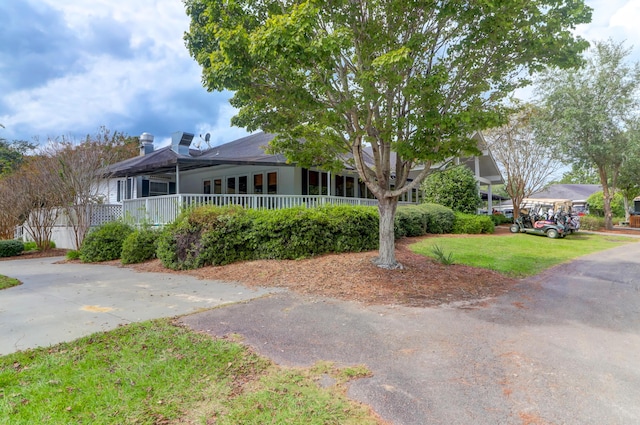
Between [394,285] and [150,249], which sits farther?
[150,249]

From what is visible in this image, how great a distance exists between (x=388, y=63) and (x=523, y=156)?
62.1ft

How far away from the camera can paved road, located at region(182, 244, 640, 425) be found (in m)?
2.68

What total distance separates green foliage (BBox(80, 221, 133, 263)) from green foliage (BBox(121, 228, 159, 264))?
0.97 metres

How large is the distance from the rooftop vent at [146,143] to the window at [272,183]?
364 inches

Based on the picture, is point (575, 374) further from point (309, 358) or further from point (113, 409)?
point (113, 409)

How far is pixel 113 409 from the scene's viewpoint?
2596 millimetres

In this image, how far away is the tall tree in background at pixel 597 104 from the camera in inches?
742

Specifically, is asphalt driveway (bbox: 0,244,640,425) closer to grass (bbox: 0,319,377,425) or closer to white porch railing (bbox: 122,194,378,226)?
grass (bbox: 0,319,377,425)

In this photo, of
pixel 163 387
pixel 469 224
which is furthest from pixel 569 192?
pixel 163 387

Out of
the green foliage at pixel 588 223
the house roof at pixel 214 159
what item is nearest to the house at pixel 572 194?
the green foliage at pixel 588 223

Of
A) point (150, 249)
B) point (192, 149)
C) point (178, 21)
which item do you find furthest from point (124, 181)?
point (178, 21)

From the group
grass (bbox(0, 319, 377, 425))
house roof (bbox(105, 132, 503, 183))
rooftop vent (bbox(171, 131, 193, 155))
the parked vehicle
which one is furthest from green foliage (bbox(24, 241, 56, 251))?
the parked vehicle

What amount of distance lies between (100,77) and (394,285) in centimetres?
1581

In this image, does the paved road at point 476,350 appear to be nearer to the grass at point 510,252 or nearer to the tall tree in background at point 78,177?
the grass at point 510,252
